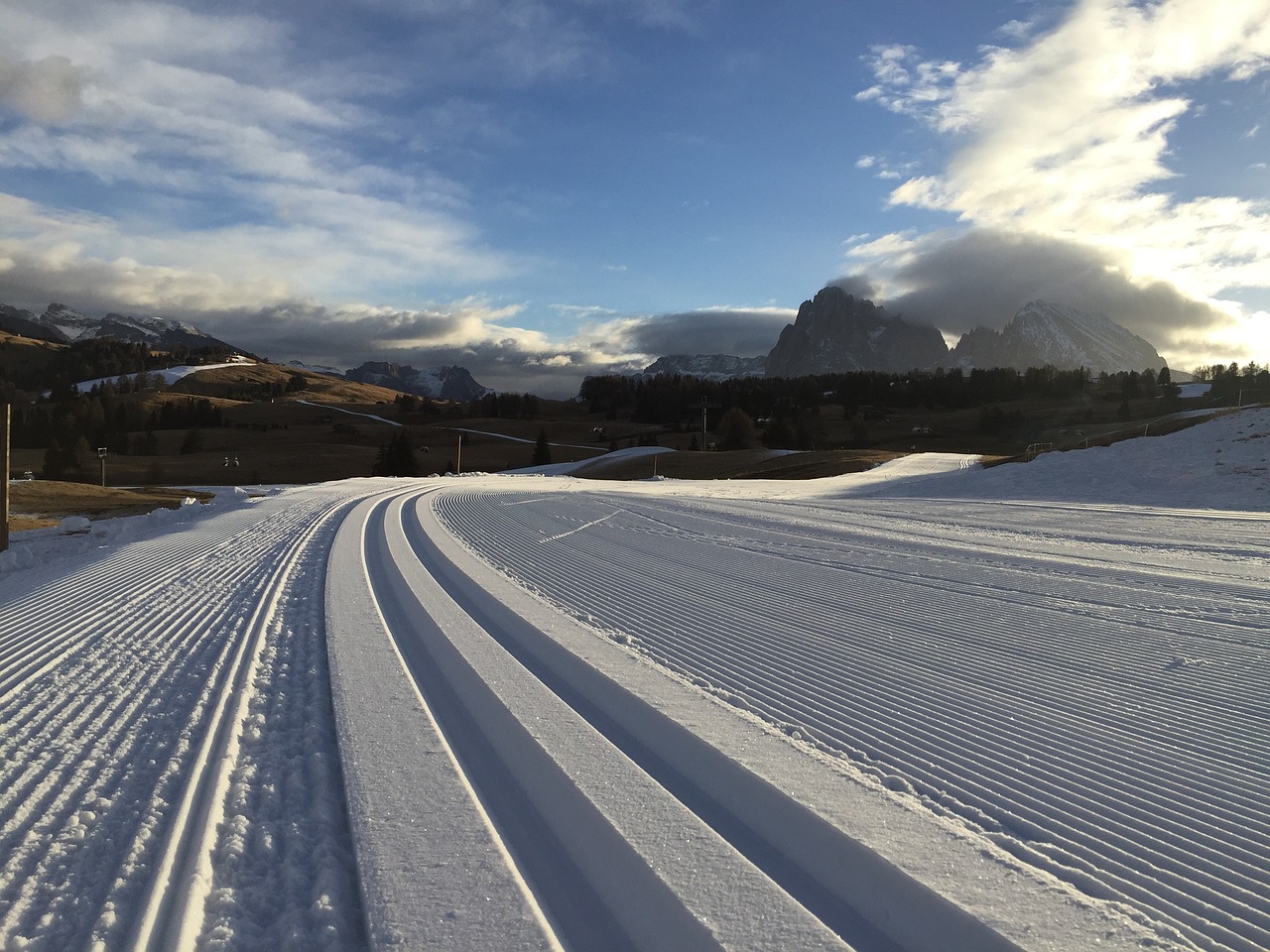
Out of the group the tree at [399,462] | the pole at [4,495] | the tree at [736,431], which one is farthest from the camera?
the tree at [736,431]

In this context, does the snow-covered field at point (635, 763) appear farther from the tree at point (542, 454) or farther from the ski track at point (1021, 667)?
the tree at point (542, 454)

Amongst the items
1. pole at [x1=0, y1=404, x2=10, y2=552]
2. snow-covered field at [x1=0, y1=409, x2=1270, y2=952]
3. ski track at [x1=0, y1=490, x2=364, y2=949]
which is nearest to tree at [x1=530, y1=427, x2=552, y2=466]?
pole at [x1=0, y1=404, x2=10, y2=552]

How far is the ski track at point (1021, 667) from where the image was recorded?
327 cm

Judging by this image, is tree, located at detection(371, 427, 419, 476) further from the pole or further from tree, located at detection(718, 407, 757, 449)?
the pole

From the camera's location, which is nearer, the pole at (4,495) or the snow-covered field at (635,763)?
the snow-covered field at (635,763)

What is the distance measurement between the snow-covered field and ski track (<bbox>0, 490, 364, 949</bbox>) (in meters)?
0.02

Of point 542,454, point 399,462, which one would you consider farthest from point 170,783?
point 542,454

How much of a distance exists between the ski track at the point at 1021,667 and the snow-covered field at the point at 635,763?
30mm

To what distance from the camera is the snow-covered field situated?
2.79 metres

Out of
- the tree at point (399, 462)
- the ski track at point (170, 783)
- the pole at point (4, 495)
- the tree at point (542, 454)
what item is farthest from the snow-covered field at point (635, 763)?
the tree at point (542, 454)

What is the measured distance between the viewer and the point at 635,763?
3.97m

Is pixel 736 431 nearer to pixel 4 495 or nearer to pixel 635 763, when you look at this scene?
pixel 4 495

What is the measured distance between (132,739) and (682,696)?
10.8 ft

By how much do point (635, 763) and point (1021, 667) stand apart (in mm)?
3494
